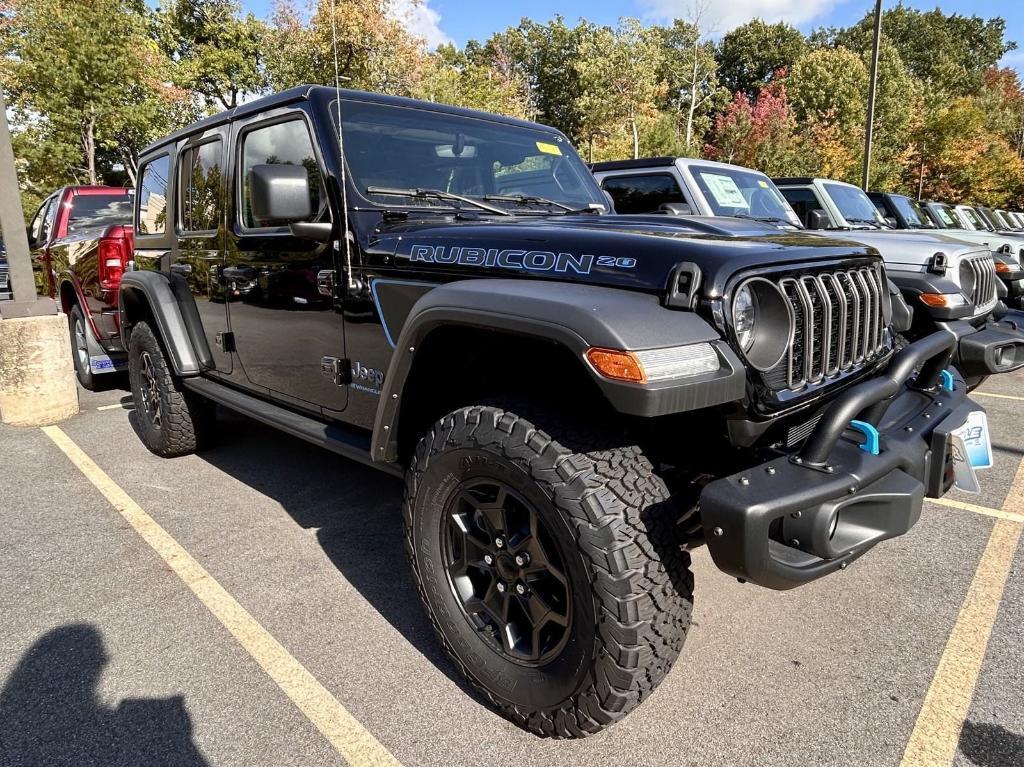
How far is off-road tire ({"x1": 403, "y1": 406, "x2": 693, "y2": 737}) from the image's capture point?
1.75 meters

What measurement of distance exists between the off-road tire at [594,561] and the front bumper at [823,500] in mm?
183

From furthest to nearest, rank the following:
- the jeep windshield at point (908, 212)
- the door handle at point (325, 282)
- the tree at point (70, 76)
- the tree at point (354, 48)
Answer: the tree at point (354, 48) → the tree at point (70, 76) → the jeep windshield at point (908, 212) → the door handle at point (325, 282)

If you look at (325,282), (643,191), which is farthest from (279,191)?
(643,191)

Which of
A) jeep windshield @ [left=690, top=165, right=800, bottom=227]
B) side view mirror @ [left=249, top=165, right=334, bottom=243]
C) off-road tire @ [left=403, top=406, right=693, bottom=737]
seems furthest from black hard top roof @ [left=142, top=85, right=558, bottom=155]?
jeep windshield @ [left=690, top=165, right=800, bottom=227]

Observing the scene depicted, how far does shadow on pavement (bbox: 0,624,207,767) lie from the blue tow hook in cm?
204

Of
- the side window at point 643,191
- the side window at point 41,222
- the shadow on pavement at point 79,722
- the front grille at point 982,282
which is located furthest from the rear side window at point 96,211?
the front grille at point 982,282

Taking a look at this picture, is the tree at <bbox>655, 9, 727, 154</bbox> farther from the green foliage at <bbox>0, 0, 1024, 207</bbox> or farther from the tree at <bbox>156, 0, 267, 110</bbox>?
the tree at <bbox>156, 0, 267, 110</bbox>

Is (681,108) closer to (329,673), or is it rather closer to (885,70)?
(885,70)

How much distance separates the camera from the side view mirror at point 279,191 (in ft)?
8.17

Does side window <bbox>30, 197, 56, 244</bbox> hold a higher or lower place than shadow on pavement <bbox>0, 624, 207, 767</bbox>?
higher

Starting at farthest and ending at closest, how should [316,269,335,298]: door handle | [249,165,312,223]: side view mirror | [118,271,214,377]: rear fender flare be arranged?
[118,271,214,377]: rear fender flare < [316,269,335,298]: door handle < [249,165,312,223]: side view mirror

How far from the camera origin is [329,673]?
236cm

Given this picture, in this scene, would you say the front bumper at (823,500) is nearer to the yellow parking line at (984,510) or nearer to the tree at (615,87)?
the yellow parking line at (984,510)

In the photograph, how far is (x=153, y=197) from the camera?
451 cm
